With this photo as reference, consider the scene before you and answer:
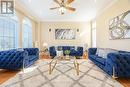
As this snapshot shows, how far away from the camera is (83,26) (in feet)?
36.9

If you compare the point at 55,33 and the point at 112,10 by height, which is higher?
the point at 112,10

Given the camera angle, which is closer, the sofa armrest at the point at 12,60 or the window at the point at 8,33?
the sofa armrest at the point at 12,60

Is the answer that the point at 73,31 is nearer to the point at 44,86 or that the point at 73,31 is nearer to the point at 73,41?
the point at 73,41

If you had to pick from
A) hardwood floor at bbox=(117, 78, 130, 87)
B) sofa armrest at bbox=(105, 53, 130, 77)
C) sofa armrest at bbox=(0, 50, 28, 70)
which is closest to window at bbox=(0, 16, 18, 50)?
sofa armrest at bbox=(0, 50, 28, 70)

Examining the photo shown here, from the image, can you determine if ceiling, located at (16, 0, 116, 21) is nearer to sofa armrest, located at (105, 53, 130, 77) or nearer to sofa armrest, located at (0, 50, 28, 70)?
sofa armrest, located at (0, 50, 28, 70)

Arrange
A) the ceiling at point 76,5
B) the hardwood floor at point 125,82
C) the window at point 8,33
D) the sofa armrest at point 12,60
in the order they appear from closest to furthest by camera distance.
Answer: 1. the hardwood floor at point 125,82
2. the sofa armrest at point 12,60
3. the window at point 8,33
4. the ceiling at point 76,5

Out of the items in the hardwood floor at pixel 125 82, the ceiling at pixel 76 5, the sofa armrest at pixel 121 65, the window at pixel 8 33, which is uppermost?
the ceiling at pixel 76 5

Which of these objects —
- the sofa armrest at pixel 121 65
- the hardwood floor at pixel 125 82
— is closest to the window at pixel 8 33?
the sofa armrest at pixel 121 65

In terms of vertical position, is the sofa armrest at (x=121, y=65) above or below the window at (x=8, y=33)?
below

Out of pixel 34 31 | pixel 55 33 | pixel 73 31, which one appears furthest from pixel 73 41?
pixel 34 31

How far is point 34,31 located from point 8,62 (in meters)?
6.19

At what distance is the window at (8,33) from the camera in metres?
5.72

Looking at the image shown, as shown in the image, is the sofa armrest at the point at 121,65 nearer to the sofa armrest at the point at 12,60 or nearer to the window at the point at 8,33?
the sofa armrest at the point at 12,60

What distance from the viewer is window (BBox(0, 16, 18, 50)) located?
5723mm
